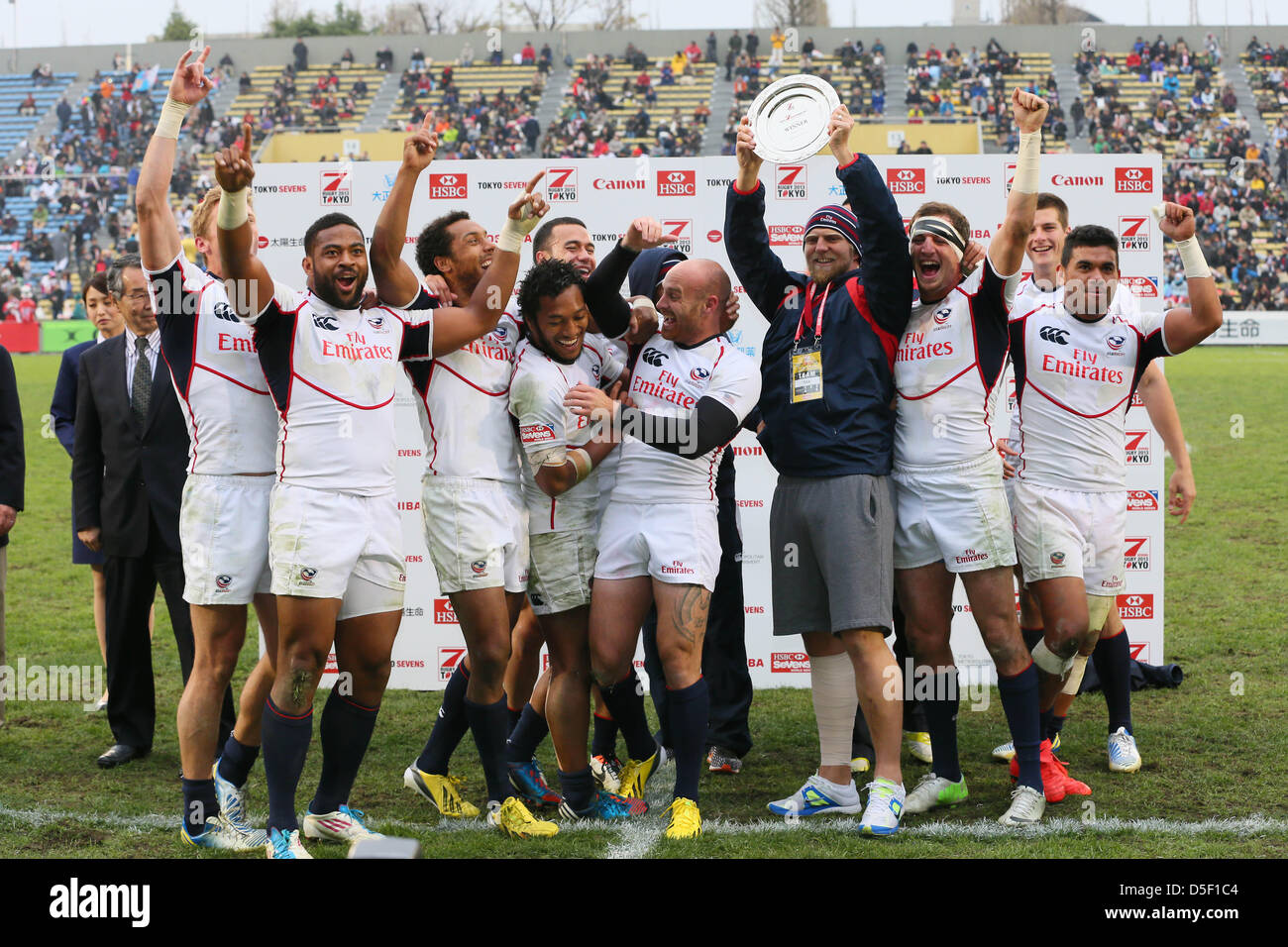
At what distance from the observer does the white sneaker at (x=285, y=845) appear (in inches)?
173

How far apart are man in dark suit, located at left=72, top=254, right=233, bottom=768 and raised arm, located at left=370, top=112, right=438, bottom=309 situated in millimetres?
1682

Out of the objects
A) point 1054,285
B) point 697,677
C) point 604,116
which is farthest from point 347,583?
point 604,116

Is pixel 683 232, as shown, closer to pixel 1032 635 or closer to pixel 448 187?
pixel 448 187

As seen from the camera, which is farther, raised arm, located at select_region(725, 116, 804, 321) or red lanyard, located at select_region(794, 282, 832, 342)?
raised arm, located at select_region(725, 116, 804, 321)

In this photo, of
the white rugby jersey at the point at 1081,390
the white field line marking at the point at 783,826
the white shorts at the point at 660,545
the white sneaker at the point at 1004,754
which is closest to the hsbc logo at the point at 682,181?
the white rugby jersey at the point at 1081,390

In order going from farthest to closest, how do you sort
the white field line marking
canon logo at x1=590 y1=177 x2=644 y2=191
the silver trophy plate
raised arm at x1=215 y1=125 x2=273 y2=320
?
1. canon logo at x1=590 y1=177 x2=644 y2=191
2. the silver trophy plate
3. the white field line marking
4. raised arm at x1=215 y1=125 x2=273 y2=320

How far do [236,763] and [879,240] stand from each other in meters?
3.34

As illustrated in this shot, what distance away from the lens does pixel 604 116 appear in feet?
129

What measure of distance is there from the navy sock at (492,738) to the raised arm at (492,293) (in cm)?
144

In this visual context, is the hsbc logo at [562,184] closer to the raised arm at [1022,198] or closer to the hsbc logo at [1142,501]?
the raised arm at [1022,198]

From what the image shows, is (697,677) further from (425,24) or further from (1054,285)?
(425,24)

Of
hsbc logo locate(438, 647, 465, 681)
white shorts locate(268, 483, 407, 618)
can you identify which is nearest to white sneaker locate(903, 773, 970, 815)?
white shorts locate(268, 483, 407, 618)

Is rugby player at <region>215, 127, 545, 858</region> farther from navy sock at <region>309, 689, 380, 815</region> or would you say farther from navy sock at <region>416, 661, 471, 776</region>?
navy sock at <region>416, 661, 471, 776</region>

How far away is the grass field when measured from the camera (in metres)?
4.70
